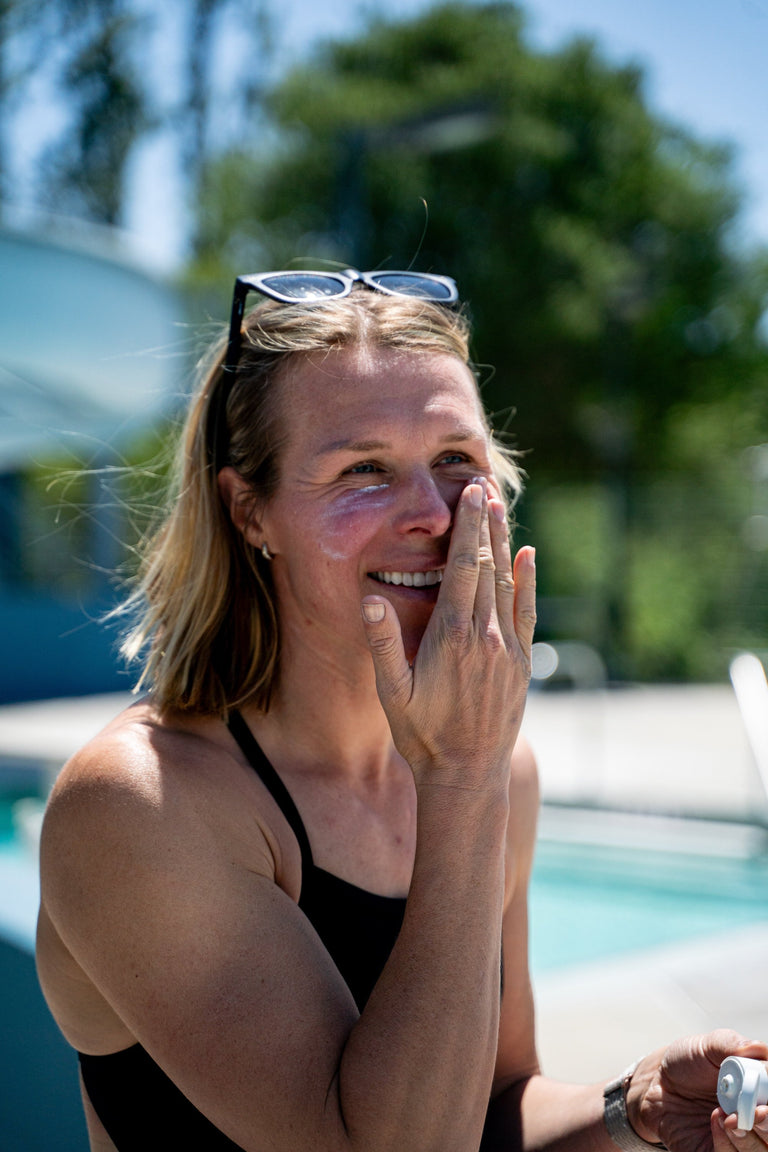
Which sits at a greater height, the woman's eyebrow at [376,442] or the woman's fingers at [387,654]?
the woman's eyebrow at [376,442]

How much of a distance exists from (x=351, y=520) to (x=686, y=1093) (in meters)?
1.06

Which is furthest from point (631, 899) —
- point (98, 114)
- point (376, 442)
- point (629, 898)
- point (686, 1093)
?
point (98, 114)

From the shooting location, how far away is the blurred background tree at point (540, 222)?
2094 centimetres

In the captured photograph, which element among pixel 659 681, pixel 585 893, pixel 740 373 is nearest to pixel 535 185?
pixel 740 373

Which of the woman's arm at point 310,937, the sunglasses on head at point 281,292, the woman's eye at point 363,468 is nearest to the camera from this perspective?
the woman's arm at point 310,937

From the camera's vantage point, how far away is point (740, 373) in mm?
22797

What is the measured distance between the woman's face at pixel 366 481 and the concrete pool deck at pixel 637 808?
7.54ft

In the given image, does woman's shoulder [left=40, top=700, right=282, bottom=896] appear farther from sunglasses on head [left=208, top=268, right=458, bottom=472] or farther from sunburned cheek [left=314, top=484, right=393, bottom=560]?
sunglasses on head [left=208, top=268, right=458, bottom=472]

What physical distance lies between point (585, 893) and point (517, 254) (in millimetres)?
16815

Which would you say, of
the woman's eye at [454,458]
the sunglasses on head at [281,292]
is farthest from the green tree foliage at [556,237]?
the woman's eye at [454,458]

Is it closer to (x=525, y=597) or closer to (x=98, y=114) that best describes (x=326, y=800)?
(x=525, y=597)

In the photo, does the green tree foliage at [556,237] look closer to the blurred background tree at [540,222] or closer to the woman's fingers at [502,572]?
the blurred background tree at [540,222]

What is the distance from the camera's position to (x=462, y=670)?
1655mm

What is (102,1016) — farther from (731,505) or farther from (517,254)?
(517,254)
